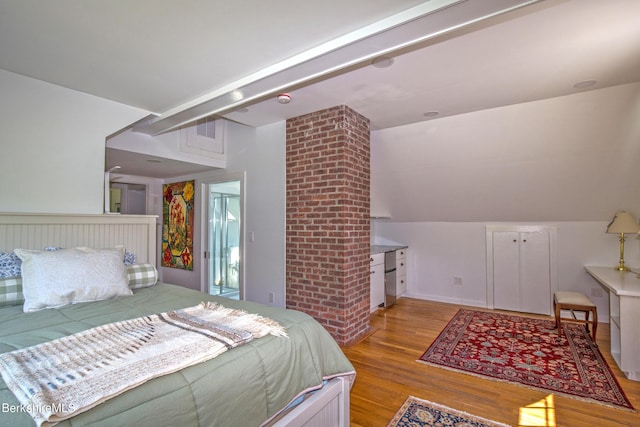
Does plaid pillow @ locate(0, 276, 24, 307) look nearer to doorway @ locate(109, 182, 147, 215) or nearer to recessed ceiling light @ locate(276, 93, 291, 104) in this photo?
recessed ceiling light @ locate(276, 93, 291, 104)

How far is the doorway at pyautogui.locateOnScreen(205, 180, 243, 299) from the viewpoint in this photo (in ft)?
16.0

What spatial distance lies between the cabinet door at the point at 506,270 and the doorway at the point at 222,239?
12.7 feet

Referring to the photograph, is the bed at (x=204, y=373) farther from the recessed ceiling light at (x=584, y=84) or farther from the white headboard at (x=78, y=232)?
the recessed ceiling light at (x=584, y=84)

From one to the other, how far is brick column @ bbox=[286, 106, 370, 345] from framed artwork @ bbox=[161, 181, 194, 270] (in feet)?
7.80

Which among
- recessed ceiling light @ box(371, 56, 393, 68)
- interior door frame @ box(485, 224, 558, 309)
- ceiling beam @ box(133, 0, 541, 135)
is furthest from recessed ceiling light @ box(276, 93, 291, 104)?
interior door frame @ box(485, 224, 558, 309)

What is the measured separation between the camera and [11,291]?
6.48ft

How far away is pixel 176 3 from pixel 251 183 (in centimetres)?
252

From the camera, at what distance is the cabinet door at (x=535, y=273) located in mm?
4203

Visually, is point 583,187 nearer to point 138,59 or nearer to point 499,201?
point 499,201

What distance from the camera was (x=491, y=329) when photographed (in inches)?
142

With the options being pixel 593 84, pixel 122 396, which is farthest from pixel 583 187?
pixel 122 396

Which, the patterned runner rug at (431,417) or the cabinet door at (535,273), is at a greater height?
the cabinet door at (535,273)

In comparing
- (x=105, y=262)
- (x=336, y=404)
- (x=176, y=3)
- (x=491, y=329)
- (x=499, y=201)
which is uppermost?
(x=176, y=3)

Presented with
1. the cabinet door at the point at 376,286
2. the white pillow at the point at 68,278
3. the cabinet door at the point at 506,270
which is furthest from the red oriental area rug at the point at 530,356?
the white pillow at the point at 68,278
